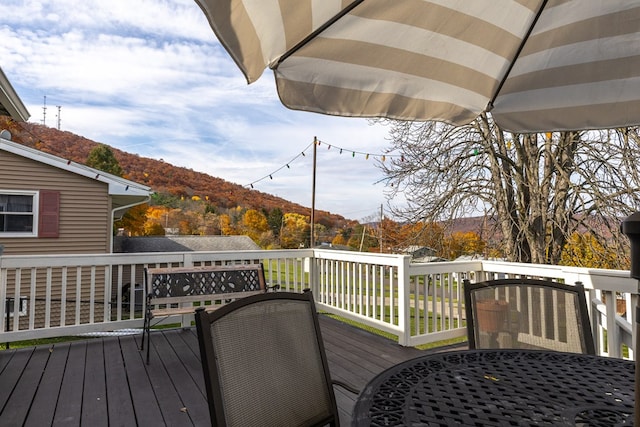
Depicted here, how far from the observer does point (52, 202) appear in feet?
29.3

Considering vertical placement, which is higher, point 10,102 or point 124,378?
point 10,102

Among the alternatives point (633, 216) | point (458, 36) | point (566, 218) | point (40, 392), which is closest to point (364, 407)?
point (633, 216)

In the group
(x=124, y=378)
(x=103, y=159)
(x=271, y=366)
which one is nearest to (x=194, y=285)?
(x=124, y=378)

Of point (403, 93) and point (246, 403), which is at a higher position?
point (403, 93)

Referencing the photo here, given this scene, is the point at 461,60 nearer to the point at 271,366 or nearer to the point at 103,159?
the point at 271,366

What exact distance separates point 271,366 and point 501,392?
69 cm

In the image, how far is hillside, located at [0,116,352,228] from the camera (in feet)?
70.8

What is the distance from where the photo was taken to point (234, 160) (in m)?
31.9

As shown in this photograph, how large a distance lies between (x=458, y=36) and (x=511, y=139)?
6.30m

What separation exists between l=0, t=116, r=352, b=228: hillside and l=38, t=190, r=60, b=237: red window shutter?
12455 millimetres

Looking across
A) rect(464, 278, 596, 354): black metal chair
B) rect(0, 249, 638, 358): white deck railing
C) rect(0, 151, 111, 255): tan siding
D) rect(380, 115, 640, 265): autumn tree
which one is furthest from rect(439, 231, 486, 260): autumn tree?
rect(0, 151, 111, 255): tan siding

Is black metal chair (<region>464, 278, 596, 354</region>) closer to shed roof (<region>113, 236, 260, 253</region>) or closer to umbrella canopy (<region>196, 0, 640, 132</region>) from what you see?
umbrella canopy (<region>196, 0, 640, 132</region>)

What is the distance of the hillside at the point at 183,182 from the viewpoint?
850 inches

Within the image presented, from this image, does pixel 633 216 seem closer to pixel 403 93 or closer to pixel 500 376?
pixel 500 376
